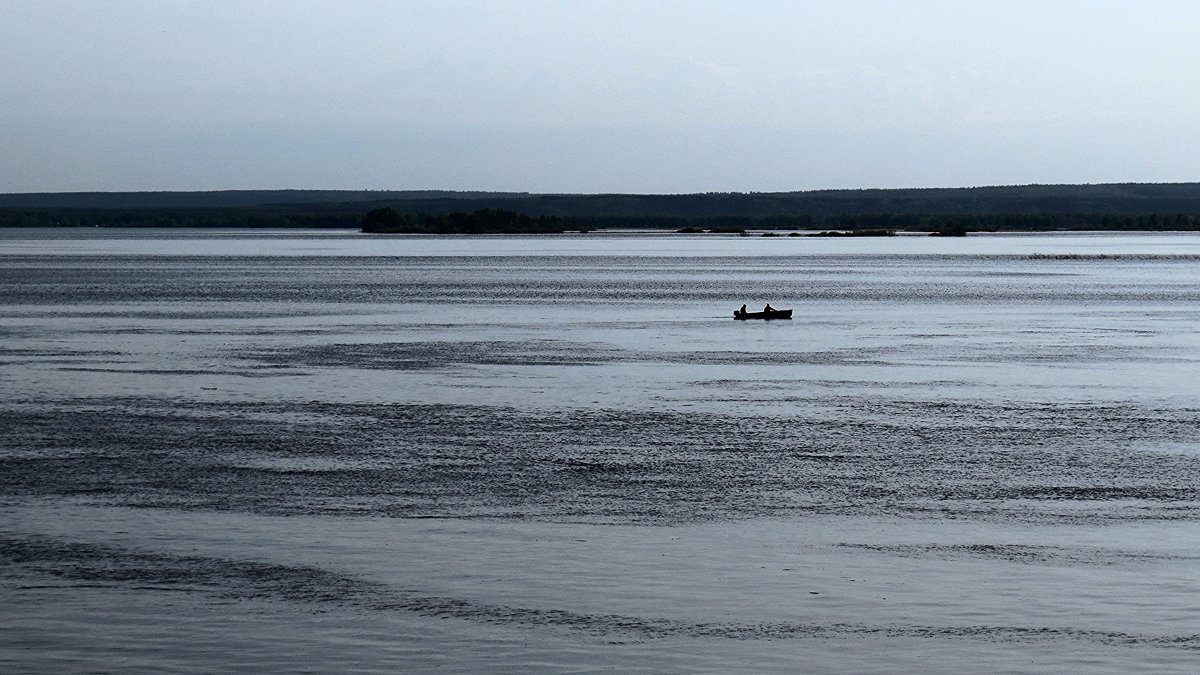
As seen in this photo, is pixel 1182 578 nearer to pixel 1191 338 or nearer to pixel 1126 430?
pixel 1126 430

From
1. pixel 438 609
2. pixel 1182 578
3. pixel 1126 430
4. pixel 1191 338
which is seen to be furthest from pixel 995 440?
pixel 1191 338

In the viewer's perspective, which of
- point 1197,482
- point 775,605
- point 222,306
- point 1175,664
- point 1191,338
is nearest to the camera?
point 1175,664

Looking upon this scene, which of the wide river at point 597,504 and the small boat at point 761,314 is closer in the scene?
the wide river at point 597,504

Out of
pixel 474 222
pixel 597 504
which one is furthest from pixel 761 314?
pixel 474 222

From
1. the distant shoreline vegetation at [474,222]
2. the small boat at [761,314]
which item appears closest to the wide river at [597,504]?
the small boat at [761,314]

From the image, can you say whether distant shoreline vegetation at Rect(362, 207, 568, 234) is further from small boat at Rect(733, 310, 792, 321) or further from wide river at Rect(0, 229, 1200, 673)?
wide river at Rect(0, 229, 1200, 673)

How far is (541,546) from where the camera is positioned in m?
13.1

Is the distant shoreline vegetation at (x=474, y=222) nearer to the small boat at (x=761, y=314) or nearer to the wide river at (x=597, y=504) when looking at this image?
the small boat at (x=761, y=314)

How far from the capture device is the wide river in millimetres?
10547

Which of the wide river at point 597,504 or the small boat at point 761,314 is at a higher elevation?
the wide river at point 597,504

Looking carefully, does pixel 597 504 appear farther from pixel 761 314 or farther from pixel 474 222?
pixel 474 222

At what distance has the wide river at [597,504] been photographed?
415 inches

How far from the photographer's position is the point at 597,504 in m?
14.8

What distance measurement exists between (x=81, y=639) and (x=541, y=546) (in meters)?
3.80
